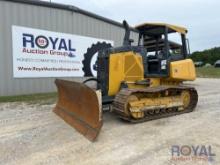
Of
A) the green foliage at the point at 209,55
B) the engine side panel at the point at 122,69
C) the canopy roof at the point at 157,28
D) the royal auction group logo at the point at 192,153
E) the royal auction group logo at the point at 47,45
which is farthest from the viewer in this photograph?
the green foliage at the point at 209,55

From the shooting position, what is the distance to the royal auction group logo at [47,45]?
11.9 meters

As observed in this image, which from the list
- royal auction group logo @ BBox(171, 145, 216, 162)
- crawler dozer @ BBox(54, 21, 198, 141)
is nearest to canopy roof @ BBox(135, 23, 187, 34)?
crawler dozer @ BBox(54, 21, 198, 141)

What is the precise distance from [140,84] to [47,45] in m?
7.06

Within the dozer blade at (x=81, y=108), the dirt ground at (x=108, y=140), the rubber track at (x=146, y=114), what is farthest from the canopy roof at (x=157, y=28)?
the dozer blade at (x=81, y=108)

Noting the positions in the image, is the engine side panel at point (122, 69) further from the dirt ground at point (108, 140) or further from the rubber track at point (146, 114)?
the dirt ground at point (108, 140)

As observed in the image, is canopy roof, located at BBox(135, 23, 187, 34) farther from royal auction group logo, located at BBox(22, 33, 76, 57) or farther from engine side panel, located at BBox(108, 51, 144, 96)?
royal auction group logo, located at BBox(22, 33, 76, 57)

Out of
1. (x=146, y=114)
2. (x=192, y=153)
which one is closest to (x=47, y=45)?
(x=146, y=114)

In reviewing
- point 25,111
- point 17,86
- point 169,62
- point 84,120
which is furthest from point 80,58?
point 84,120

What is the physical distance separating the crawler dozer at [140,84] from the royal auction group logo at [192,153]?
1.83 metres

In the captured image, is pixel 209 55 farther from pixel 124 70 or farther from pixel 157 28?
pixel 124 70

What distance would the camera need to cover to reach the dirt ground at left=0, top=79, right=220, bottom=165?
4.18 m

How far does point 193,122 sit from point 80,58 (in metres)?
8.90

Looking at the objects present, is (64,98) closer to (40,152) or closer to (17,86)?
(40,152)

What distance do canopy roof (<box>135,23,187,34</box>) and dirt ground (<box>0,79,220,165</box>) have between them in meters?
2.40
